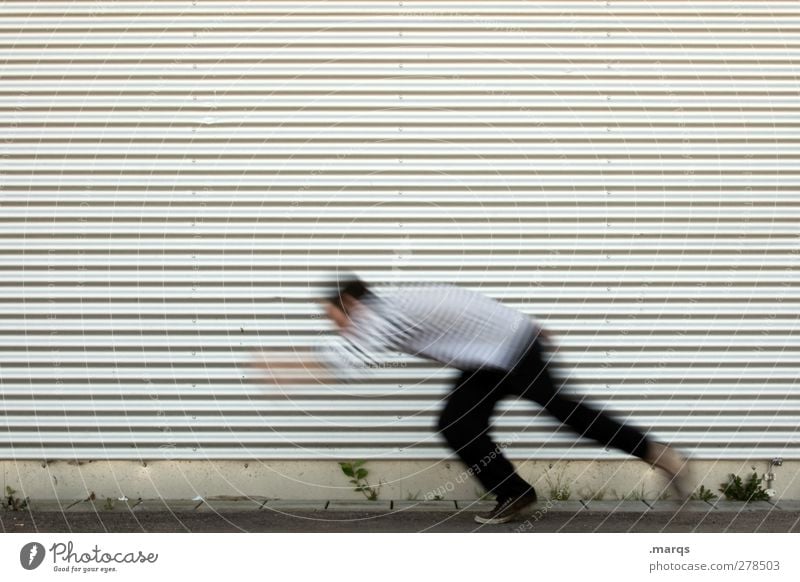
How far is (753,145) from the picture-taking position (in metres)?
6.07

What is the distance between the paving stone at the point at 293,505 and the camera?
→ 602 centimetres

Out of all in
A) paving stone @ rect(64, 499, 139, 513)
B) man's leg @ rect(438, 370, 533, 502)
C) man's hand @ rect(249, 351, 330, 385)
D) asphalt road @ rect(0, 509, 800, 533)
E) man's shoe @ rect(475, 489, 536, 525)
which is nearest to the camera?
man's leg @ rect(438, 370, 533, 502)

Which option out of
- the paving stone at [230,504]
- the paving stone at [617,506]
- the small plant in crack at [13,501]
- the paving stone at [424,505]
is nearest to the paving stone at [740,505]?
the paving stone at [617,506]

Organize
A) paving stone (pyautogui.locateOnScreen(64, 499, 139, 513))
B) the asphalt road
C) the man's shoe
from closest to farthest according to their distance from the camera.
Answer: the man's shoe → the asphalt road → paving stone (pyautogui.locateOnScreen(64, 499, 139, 513))

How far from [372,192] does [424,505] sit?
1975 millimetres

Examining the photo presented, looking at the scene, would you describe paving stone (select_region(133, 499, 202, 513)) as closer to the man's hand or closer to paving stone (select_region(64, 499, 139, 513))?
paving stone (select_region(64, 499, 139, 513))

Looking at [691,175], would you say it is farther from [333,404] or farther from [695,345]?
Answer: [333,404]

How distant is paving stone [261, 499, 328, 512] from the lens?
602 cm

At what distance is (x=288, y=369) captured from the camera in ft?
20.3

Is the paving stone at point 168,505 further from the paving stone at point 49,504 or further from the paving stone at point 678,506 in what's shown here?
the paving stone at point 678,506

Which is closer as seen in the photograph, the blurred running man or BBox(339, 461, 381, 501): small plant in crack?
the blurred running man

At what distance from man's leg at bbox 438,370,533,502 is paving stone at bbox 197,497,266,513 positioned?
4.72ft

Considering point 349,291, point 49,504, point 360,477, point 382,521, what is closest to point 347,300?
point 349,291

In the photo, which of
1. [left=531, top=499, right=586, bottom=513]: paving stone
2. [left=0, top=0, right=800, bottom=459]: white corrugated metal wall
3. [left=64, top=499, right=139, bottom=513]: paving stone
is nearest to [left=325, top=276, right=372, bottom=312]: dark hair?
[left=0, top=0, right=800, bottom=459]: white corrugated metal wall
